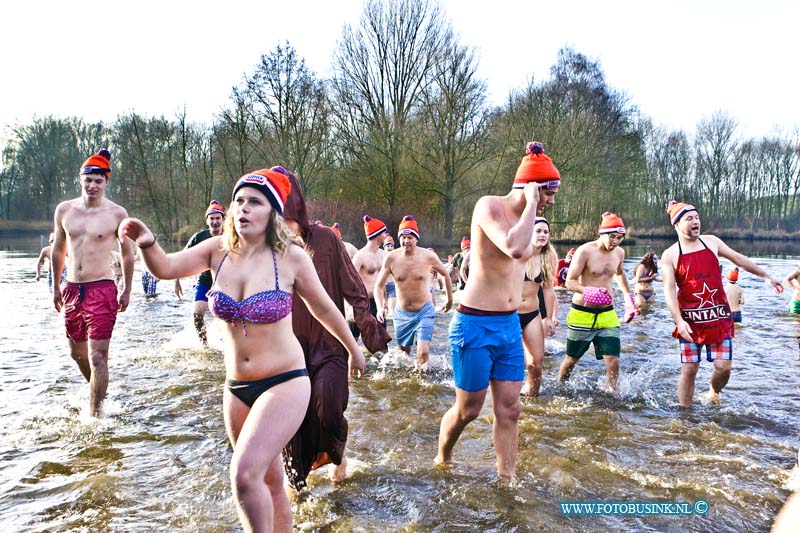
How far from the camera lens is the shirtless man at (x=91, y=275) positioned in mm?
5082

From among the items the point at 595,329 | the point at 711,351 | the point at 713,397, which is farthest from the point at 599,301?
the point at 713,397

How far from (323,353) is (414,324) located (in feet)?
13.8

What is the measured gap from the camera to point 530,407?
6180 mm

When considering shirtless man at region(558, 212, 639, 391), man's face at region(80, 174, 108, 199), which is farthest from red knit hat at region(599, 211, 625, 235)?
man's face at region(80, 174, 108, 199)

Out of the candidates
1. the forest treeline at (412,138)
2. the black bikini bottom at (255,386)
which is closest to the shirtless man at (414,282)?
the black bikini bottom at (255,386)

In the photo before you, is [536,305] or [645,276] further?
[645,276]

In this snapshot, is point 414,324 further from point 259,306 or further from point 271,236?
point 259,306

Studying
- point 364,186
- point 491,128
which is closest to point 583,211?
point 491,128

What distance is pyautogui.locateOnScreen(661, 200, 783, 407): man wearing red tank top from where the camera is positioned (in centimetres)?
557

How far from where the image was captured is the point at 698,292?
5578 millimetres

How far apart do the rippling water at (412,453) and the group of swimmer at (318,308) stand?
0.33 metres

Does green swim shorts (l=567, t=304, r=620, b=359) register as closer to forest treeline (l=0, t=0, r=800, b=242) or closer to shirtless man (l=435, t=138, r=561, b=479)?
shirtless man (l=435, t=138, r=561, b=479)

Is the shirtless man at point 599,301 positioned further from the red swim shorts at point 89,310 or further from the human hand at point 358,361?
the red swim shorts at point 89,310

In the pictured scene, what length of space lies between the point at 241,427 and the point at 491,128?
95.5 ft
